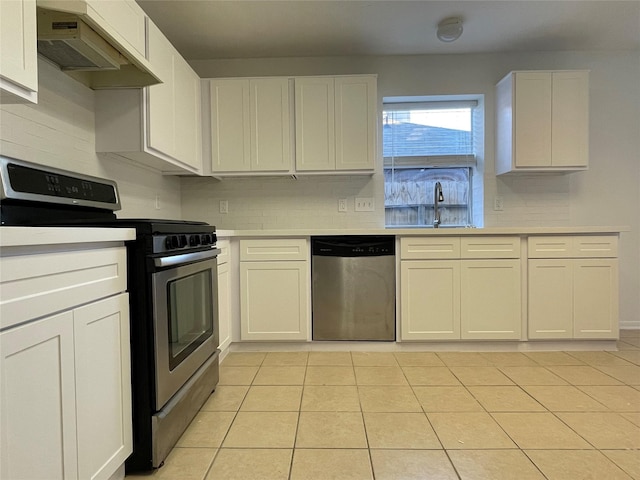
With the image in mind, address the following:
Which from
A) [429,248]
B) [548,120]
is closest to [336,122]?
[429,248]

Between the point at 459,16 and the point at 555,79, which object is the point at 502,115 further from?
the point at 459,16

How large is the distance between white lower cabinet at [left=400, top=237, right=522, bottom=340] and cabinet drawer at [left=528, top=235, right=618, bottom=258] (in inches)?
6.2

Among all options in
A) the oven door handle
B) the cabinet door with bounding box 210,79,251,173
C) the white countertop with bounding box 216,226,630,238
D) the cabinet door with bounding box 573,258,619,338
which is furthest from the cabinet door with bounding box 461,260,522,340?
the cabinet door with bounding box 210,79,251,173

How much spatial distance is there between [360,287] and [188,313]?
1.35 meters

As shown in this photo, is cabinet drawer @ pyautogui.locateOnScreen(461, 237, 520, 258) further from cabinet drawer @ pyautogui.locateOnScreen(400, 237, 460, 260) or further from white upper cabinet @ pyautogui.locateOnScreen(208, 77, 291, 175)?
white upper cabinet @ pyautogui.locateOnScreen(208, 77, 291, 175)

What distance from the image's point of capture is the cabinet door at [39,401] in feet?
2.70

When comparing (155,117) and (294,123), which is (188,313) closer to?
(155,117)

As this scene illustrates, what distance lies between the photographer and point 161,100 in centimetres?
222

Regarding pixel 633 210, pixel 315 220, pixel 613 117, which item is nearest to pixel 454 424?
pixel 315 220

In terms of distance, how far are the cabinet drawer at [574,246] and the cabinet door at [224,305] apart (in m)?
2.18

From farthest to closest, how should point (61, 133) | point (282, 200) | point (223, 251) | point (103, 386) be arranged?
point (282, 200)
point (223, 251)
point (61, 133)
point (103, 386)

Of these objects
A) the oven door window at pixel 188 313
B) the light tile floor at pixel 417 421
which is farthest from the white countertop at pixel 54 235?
the light tile floor at pixel 417 421

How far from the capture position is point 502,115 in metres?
3.09

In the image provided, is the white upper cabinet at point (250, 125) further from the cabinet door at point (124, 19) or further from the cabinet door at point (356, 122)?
the cabinet door at point (124, 19)
